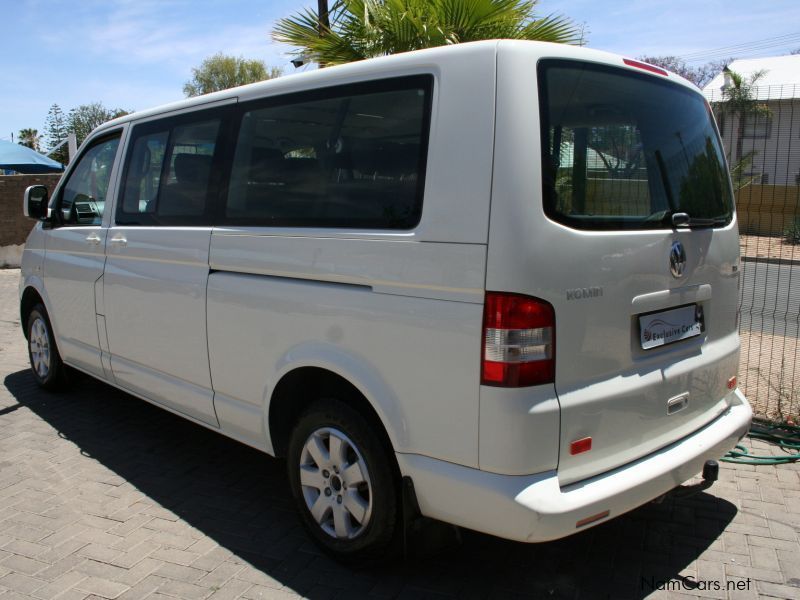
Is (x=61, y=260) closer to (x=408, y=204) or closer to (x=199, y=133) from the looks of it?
(x=199, y=133)

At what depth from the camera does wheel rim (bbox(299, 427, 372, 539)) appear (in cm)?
299

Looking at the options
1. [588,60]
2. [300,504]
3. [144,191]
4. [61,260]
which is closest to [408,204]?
[588,60]

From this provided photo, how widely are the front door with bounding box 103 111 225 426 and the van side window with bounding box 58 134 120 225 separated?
0.34 metres

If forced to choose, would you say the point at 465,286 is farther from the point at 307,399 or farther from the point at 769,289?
the point at 769,289

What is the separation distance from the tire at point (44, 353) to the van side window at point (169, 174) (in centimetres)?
171

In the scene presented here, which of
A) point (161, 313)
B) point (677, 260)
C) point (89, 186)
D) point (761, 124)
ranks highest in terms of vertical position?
point (761, 124)

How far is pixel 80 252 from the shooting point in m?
4.97

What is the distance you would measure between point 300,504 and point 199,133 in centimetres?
215

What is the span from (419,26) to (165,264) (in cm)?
405

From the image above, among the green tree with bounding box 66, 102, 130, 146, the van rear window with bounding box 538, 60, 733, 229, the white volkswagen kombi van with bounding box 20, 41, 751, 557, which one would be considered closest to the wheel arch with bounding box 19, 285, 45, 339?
the white volkswagen kombi van with bounding box 20, 41, 751, 557

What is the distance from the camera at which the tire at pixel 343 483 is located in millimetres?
2877

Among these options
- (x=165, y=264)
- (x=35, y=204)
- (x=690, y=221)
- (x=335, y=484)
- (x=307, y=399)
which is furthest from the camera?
(x=35, y=204)

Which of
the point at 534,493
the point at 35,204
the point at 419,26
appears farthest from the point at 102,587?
the point at 419,26

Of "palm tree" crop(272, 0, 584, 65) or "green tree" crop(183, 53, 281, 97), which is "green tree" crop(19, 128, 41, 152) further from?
"palm tree" crop(272, 0, 584, 65)
